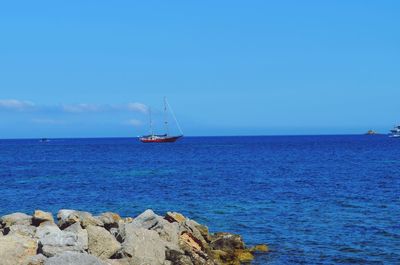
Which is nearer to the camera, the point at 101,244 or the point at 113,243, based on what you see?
the point at 101,244

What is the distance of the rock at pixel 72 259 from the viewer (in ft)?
63.2

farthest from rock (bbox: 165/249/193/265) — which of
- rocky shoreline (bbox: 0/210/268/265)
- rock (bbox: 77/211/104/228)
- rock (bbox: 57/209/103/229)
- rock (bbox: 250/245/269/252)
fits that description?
rock (bbox: 250/245/269/252)

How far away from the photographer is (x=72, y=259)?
19.4 metres

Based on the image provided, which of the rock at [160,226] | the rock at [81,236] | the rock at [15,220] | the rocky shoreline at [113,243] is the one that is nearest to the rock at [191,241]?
the rocky shoreline at [113,243]

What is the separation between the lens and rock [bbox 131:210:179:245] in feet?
86.4

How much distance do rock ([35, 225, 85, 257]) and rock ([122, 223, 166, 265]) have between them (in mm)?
1776

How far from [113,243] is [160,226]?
3.80 meters

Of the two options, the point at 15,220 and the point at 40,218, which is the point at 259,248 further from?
the point at 15,220

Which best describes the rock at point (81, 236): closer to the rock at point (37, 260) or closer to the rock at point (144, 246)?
the rock at point (144, 246)

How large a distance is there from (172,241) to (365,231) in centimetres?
1409

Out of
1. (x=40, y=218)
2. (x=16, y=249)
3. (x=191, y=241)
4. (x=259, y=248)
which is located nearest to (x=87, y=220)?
(x=40, y=218)

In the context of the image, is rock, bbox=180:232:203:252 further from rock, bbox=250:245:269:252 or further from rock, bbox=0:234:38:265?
rock, bbox=0:234:38:265

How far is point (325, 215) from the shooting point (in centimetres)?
4181

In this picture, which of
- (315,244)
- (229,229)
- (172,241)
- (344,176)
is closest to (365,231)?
(315,244)
